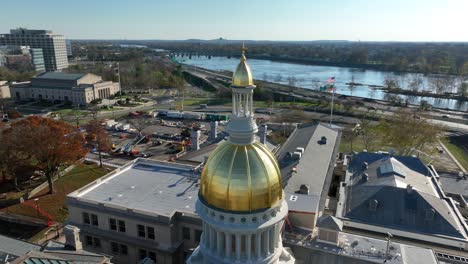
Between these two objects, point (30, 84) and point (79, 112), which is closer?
point (79, 112)

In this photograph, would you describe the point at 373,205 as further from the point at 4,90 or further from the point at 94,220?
the point at 4,90

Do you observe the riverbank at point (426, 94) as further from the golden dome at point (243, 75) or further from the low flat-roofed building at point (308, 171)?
the golden dome at point (243, 75)

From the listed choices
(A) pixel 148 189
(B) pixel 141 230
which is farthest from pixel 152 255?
(A) pixel 148 189

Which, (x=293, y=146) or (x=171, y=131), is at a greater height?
(x=293, y=146)

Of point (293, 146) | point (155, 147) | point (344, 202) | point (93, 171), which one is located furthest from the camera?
point (155, 147)

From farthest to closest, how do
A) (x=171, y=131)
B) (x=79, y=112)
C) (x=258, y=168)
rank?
1. (x=79, y=112)
2. (x=171, y=131)
3. (x=258, y=168)

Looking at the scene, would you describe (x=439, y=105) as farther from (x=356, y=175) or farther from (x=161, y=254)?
(x=161, y=254)

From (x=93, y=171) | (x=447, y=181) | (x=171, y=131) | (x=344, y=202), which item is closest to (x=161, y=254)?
(x=344, y=202)
